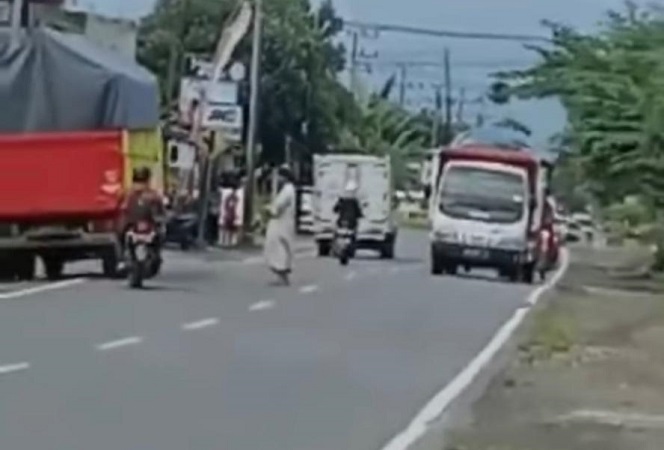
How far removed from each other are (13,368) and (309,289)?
17.1 m

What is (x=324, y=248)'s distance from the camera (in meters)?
→ 60.1

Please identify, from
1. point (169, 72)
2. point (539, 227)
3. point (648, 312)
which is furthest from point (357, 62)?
point (648, 312)

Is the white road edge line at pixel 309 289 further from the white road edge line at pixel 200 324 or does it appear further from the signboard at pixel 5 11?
the white road edge line at pixel 200 324

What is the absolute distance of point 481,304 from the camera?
36.3 meters

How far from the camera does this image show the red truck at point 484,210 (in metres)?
50.3

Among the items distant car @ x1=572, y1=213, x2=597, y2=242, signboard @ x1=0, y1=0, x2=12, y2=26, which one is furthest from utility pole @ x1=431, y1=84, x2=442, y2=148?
signboard @ x1=0, y1=0, x2=12, y2=26

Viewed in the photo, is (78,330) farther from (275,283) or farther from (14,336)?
(275,283)

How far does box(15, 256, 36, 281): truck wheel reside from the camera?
116ft

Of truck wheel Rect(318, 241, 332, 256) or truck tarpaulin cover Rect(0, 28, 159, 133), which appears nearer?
truck tarpaulin cover Rect(0, 28, 159, 133)

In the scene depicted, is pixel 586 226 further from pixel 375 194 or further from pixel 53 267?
pixel 53 267

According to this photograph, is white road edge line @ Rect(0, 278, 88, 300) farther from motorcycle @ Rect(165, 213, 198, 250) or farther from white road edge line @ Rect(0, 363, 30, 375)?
motorcycle @ Rect(165, 213, 198, 250)

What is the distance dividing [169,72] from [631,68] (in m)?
31.6

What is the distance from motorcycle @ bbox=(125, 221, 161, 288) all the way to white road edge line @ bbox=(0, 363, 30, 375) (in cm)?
1310

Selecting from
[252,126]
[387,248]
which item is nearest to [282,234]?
[387,248]
